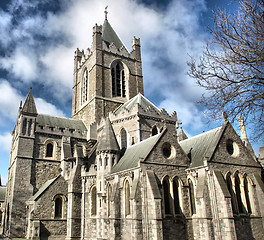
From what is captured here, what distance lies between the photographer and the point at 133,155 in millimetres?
21281

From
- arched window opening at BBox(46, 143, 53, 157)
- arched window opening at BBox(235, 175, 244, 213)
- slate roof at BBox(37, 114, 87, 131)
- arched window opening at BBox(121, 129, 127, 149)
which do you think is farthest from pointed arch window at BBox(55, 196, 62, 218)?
arched window opening at BBox(235, 175, 244, 213)

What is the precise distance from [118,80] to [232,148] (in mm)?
22218

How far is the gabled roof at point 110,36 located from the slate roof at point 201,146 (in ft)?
78.2

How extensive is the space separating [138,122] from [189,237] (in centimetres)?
1217

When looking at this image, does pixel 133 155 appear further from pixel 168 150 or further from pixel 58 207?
pixel 58 207

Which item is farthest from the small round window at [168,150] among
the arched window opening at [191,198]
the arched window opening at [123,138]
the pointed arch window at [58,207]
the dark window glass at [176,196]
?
the pointed arch window at [58,207]

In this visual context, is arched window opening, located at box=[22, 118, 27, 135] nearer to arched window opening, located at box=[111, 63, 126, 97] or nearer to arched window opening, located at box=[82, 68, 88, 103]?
arched window opening, located at box=[82, 68, 88, 103]

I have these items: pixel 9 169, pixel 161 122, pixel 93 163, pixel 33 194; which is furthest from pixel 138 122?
pixel 9 169

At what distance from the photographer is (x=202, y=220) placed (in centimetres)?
1702

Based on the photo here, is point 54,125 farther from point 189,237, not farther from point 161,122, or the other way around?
point 189,237

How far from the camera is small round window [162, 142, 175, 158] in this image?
1934 cm

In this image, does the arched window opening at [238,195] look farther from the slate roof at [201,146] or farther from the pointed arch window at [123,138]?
the pointed arch window at [123,138]

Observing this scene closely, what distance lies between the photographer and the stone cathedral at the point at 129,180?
17.1m

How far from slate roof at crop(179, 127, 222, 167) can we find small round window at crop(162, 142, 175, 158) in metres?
1.84
